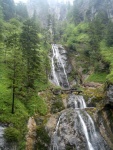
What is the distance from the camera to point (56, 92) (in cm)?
4416

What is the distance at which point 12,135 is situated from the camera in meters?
26.7

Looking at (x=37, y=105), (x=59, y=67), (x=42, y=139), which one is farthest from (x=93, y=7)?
(x=42, y=139)

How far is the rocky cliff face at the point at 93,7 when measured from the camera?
95456mm

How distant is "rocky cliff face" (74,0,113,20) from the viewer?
95.5 metres

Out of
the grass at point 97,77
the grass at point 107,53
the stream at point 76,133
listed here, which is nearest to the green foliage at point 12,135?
the stream at point 76,133

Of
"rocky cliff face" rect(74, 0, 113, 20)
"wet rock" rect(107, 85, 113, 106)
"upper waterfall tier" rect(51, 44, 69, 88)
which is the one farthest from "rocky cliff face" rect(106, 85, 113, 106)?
"rocky cliff face" rect(74, 0, 113, 20)

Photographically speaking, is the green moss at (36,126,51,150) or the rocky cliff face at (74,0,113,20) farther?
the rocky cliff face at (74,0,113,20)

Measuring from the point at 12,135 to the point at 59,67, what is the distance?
39093 millimetres

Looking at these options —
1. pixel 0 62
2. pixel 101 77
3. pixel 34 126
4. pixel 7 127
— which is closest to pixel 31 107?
pixel 34 126

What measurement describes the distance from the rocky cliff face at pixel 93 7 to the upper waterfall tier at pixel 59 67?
34343 millimetres

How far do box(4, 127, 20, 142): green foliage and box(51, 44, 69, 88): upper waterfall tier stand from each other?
29.5 metres

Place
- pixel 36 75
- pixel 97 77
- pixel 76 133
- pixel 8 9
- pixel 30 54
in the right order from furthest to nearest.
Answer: pixel 8 9 < pixel 97 77 < pixel 30 54 < pixel 36 75 < pixel 76 133

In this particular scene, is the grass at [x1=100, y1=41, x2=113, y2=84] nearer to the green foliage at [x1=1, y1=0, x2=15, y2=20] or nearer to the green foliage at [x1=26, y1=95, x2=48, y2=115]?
the green foliage at [x1=26, y1=95, x2=48, y2=115]

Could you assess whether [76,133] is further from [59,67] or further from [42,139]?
[59,67]
